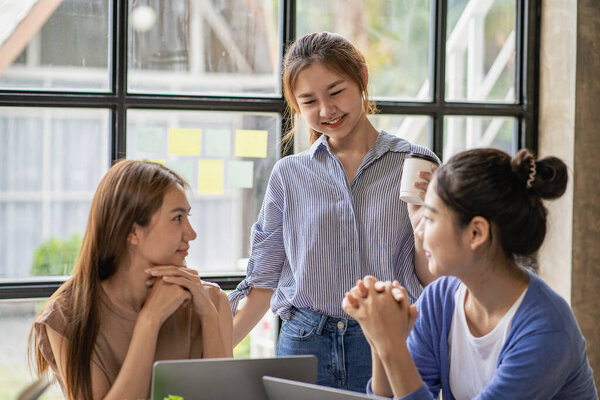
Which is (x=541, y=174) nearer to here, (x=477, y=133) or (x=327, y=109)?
(x=327, y=109)

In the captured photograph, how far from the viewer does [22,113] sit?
8.55 feet

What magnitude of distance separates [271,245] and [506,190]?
93 centimetres

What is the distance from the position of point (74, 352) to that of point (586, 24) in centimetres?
242

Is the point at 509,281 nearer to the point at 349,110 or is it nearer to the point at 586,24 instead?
the point at 349,110

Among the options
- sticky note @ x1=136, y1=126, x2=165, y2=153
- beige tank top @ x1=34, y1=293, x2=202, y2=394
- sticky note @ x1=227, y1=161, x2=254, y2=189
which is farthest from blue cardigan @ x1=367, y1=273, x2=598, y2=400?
sticky note @ x1=136, y1=126, x2=165, y2=153

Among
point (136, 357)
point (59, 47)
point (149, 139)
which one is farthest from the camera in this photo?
point (149, 139)

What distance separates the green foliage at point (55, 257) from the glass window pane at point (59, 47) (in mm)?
570

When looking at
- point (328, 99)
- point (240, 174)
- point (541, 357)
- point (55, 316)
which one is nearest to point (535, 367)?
point (541, 357)

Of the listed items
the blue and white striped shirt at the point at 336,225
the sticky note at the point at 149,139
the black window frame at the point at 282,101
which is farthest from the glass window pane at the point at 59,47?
the blue and white striped shirt at the point at 336,225

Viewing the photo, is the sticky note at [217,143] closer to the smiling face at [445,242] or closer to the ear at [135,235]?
the ear at [135,235]

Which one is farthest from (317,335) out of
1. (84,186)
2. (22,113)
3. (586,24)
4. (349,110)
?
(586,24)

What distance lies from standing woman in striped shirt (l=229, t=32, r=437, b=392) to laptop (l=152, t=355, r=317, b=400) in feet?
2.53

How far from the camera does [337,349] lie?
2.05m

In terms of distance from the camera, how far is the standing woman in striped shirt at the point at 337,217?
2.06 m
